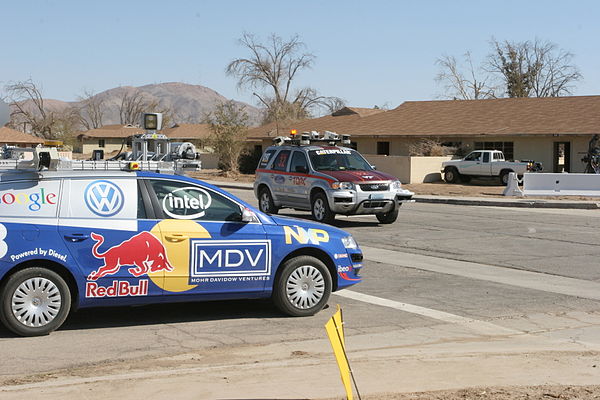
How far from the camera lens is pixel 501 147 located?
42531mm

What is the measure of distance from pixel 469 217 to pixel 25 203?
52.8 feet

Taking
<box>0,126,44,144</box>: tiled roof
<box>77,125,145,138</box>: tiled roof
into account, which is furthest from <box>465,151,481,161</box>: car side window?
<box>77,125,145,138</box>: tiled roof

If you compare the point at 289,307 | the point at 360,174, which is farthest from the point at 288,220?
the point at 360,174

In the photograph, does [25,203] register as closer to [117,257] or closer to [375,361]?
[117,257]

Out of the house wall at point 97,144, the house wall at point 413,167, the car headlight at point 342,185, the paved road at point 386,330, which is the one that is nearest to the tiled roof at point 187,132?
the house wall at point 97,144

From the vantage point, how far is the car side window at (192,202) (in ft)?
26.9

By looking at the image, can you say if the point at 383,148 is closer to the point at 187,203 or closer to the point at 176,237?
the point at 187,203

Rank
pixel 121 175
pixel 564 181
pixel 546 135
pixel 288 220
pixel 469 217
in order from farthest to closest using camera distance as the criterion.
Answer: pixel 546 135 < pixel 564 181 < pixel 469 217 < pixel 288 220 < pixel 121 175

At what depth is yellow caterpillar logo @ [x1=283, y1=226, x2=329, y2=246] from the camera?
8573mm

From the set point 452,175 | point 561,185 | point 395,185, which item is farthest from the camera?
point 452,175

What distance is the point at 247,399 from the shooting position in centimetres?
566

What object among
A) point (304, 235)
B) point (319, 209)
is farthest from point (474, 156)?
point (304, 235)

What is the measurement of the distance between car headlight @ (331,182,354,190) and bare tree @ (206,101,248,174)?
30852 millimetres

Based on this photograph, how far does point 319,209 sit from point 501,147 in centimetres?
2575
